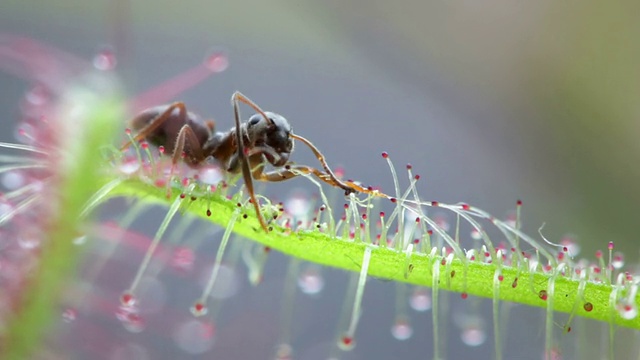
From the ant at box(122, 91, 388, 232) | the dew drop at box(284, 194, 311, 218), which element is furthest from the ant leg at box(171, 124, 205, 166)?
the dew drop at box(284, 194, 311, 218)

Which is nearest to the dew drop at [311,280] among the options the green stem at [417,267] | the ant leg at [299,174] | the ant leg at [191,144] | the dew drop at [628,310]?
the green stem at [417,267]

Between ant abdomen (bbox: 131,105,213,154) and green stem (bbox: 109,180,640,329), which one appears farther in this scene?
ant abdomen (bbox: 131,105,213,154)

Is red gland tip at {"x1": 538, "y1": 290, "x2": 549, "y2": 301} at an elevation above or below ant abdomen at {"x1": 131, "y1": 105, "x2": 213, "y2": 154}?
below

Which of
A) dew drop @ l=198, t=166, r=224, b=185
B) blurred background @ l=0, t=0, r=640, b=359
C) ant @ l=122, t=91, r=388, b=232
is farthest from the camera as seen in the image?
blurred background @ l=0, t=0, r=640, b=359

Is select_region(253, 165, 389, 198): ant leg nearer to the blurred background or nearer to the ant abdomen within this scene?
the ant abdomen

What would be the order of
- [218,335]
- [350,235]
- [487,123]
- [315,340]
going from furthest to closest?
[487,123] < [315,340] < [218,335] < [350,235]

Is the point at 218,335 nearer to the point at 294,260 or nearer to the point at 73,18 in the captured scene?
the point at 294,260

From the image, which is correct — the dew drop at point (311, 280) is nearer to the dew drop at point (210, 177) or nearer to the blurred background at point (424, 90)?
the dew drop at point (210, 177)

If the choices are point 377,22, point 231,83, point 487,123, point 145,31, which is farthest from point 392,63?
point 145,31
